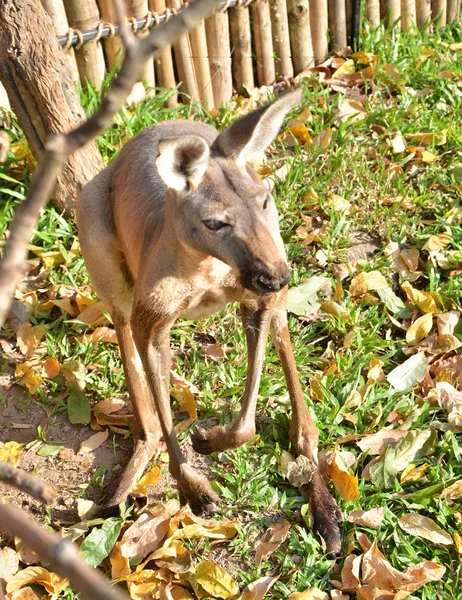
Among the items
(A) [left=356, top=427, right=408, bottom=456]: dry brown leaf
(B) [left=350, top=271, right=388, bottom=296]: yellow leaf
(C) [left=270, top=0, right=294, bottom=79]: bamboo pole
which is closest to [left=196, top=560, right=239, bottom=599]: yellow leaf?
(A) [left=356, top=427, right=408, bottom=456]: dry brown leaf

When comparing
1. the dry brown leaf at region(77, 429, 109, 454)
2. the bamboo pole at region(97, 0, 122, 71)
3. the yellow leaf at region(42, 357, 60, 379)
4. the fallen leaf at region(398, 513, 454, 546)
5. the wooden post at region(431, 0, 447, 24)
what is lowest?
the fallen leaf at region(398, 513, 454, 546)

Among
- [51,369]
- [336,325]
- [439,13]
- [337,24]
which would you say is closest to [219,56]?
[337,24]

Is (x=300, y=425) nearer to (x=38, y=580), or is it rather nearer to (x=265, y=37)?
(x=38, y=580)

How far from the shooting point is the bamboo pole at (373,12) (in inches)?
230

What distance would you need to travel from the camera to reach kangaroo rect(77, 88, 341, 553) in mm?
2867

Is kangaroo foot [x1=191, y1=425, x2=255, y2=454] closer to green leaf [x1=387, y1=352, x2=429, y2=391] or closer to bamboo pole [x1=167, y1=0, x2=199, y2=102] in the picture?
green leaf [x1=387, y1=352, x2=429, y2=391]

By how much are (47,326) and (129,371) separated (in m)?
0.81

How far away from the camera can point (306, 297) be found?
423cm

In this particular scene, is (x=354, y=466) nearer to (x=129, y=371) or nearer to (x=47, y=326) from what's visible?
(x=129, y=371)

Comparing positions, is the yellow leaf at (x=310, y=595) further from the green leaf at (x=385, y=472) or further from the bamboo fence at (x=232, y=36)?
the bamboo fence at (x=232, y=36)

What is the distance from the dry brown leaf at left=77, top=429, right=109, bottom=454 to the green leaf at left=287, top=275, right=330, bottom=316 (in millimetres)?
1155

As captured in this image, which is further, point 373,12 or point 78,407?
point 373,12

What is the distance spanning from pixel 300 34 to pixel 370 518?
12.2 feet

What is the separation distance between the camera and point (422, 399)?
3.79 m
